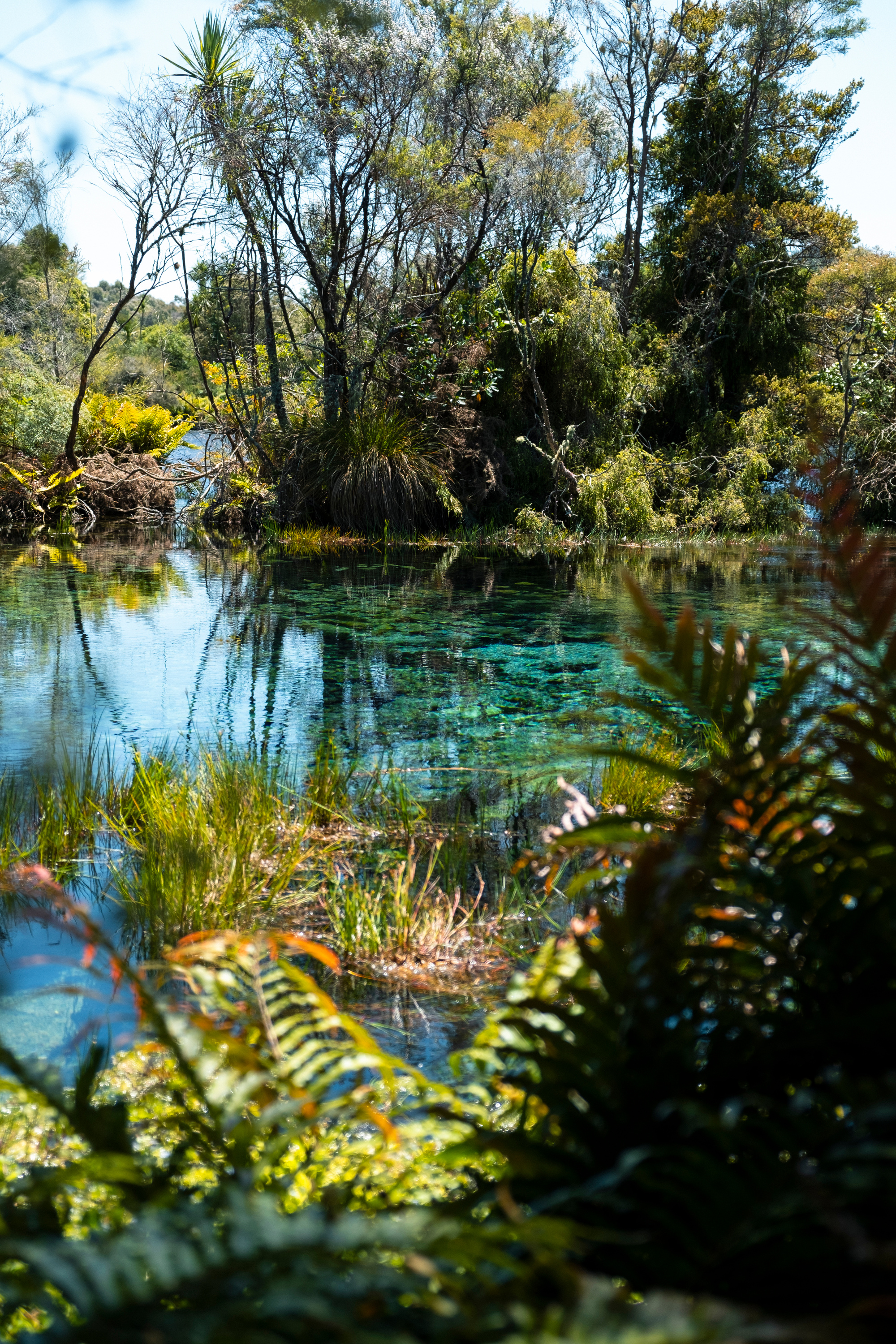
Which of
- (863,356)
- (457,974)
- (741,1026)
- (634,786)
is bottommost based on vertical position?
(457,974)

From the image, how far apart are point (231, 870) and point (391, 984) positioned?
754 mm

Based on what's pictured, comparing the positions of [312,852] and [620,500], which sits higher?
[620,500]

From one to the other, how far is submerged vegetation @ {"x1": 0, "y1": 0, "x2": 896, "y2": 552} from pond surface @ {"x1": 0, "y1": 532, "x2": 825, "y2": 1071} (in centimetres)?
302

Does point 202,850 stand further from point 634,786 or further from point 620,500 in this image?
point 620,500

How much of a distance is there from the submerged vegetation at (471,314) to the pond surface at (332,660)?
302 centimetres

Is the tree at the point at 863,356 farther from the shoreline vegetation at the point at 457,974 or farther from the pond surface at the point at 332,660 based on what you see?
the pond surface at the point at 332,660

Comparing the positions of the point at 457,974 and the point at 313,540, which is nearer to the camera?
the point at 457,974

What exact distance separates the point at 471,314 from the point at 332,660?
11378 millimetres

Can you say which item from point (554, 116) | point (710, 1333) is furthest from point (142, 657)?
point (554, 116)

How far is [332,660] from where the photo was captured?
8.52 m

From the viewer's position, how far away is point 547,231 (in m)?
18.8

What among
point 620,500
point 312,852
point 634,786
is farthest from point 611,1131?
point 620,500

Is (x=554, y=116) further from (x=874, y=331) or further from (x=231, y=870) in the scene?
(x=231, y=870)

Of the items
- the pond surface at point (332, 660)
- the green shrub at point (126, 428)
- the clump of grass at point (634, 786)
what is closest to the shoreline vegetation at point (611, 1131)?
the pond surface at point (332, 660)
